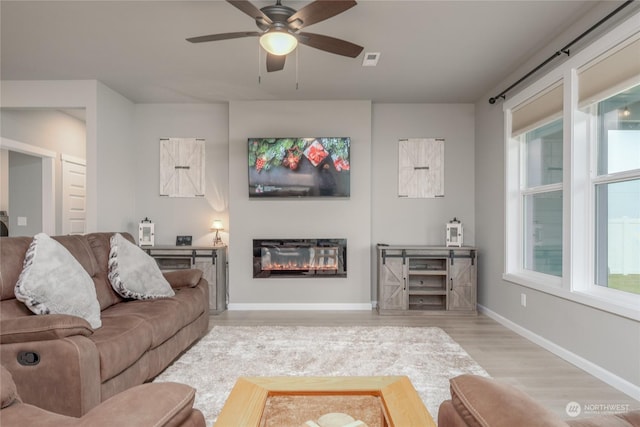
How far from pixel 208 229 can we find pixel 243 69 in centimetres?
227

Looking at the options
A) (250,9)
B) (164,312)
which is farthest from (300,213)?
(250,9)

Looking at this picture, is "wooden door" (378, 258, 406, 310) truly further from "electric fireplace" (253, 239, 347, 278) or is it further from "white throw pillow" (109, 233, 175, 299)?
"white throw pillow" (109, 233, 175, 299)

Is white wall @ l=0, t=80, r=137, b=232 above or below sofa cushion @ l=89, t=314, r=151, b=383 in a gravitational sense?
above

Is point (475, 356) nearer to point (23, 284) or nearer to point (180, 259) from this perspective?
point (23, 284)

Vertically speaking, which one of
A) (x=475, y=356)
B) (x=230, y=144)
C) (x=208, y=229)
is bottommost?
(x=475, y=356)

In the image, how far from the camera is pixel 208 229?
4.94 metres

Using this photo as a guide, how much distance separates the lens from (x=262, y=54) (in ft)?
11.2

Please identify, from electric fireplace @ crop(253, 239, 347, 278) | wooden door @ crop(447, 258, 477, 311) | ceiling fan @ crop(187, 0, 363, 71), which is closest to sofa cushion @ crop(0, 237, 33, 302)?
ceiling fan @ crop(187, 0, 363, 71)

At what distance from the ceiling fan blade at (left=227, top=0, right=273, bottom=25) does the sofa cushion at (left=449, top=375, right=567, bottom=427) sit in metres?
2.22

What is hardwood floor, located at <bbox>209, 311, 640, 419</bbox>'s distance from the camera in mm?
2301

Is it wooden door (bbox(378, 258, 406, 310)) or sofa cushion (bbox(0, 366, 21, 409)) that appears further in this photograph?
wooden door (bbox(378, 258, 406, 310))

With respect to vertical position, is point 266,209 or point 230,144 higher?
point 230,144

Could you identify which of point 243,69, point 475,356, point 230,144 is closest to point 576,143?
point 475,356

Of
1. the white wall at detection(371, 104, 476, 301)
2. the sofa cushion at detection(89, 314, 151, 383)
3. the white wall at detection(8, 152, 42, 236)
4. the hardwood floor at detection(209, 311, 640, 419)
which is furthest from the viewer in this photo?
the white wall at detection(8, 152, 42, 236)
